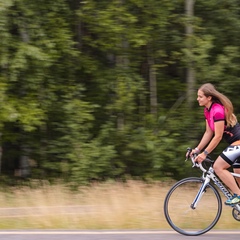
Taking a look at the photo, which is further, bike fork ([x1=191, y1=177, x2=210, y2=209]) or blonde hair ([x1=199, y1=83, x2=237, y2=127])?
bike fork ([x1=191, y1=177, x2=210, y2=209])

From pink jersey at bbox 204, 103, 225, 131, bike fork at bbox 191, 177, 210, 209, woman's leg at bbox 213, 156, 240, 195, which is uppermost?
pink jersey at bbox 204, 103, 225, 131

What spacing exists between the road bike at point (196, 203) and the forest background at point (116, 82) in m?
4.96

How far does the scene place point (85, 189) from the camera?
10664 millimetres

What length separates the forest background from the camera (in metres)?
11.6

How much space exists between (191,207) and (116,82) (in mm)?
5829

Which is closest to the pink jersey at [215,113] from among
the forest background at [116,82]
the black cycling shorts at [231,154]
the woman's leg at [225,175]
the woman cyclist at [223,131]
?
the woman cyclist at [223,131]

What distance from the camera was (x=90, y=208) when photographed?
8.62 metres

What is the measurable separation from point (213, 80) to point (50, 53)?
3560mm

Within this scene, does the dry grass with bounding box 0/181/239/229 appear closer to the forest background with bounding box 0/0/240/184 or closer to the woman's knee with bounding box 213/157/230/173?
the woman's knee with bounding box 213/157/230/173

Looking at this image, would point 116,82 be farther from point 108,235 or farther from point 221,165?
point 108,235

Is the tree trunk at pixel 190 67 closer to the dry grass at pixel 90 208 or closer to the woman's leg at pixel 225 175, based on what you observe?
the dry grass at pixel 90 208

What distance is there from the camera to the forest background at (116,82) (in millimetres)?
11617

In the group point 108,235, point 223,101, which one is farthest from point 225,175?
point 108,235

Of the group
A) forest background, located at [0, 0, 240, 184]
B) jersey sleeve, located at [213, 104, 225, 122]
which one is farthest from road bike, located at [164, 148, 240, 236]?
forest background, located at [0, 0, 240, 184]
